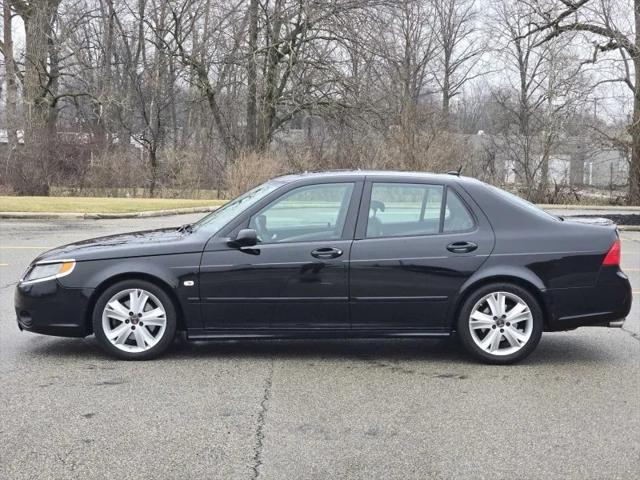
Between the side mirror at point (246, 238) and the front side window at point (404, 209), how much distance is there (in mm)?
918

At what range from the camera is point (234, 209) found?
6.13 m

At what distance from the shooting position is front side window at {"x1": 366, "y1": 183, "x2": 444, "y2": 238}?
586cm

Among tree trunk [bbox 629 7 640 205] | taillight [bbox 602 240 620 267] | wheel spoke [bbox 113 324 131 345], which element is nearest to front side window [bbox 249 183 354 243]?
wheel spoke [bbox 113 324 131 345]

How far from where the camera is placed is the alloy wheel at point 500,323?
18.8ft

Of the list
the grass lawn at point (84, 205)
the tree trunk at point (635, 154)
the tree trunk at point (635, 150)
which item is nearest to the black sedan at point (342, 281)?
the grass lawn at point (84, 205)

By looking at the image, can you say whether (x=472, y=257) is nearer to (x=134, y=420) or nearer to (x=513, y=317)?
(x=513, y=317)

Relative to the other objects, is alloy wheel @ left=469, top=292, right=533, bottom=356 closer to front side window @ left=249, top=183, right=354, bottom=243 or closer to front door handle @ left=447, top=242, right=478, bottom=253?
front door handle @ left=447, top=242, right=478, bottom=253

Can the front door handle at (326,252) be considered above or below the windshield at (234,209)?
below

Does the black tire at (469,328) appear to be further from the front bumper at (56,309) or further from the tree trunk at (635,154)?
the tree trunk at (635,154)

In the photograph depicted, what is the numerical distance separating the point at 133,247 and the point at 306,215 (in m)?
1.41

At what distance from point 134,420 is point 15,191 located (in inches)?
1009

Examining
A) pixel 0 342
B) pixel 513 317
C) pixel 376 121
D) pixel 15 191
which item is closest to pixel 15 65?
pixel 15 191

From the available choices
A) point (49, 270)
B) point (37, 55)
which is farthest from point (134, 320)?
point (37, 55)

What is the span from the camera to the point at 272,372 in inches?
220
